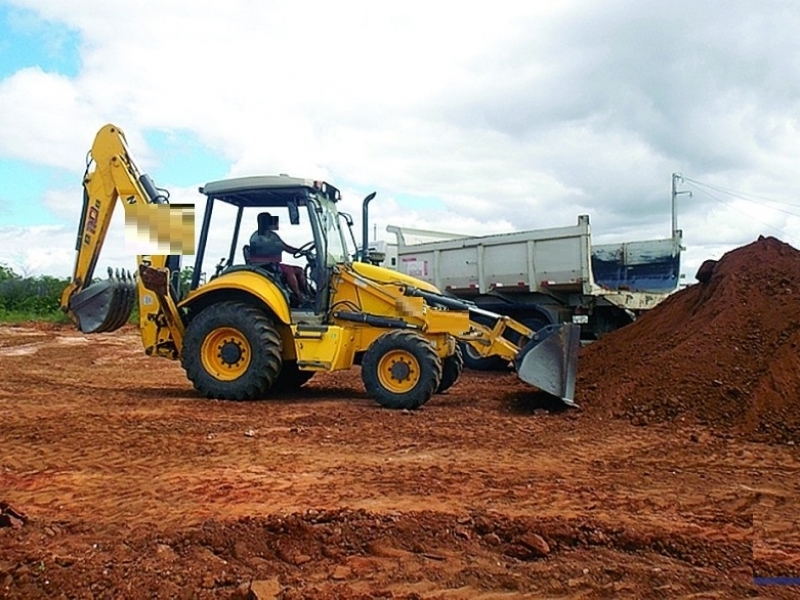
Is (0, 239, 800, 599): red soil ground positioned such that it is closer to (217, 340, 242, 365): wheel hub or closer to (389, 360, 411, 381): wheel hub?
(389, 360, 411, 381): wheel hub

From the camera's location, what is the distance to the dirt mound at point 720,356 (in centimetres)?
693

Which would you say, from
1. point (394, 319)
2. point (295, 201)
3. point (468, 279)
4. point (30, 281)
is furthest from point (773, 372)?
point (30, 281)

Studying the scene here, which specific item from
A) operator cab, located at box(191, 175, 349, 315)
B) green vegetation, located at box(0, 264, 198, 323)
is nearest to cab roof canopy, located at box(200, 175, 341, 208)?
operator cab, located at box(191, 175, 349, 315)

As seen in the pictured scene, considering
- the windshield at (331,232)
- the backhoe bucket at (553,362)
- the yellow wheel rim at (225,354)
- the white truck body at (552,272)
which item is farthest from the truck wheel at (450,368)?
the white truck body at (552,272)

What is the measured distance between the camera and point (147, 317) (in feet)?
30.5

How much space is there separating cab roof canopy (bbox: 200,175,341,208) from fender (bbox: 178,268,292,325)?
2.92 ft

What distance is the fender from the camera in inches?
339

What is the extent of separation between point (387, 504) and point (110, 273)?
252 inches

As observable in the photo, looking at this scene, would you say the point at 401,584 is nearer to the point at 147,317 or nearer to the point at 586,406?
the point at 586,406

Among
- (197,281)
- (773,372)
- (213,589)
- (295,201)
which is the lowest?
(213,589)

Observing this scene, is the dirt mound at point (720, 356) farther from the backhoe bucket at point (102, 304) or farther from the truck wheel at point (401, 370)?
the backhoe bucket at point (102, 304)

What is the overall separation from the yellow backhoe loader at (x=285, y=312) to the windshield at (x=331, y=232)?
0.02 metres

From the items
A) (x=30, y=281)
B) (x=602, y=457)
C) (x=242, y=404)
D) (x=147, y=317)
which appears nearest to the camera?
(x=602, y=457)

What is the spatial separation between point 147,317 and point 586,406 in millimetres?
5234
